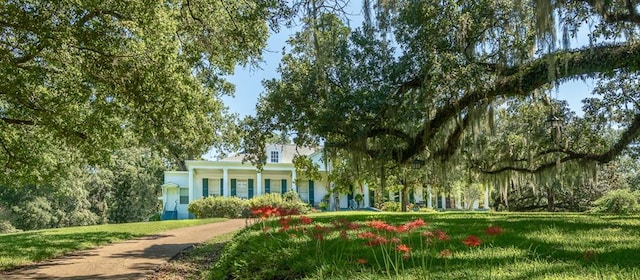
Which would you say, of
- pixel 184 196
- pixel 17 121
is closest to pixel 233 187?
pixel 184 196

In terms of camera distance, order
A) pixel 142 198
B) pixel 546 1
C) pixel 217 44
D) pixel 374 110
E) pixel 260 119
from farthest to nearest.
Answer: pixel 142 198
pixel 260 119
pixel 374 110
pixel 217 44
pixel 546 1

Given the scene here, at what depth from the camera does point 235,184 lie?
31.0 meters

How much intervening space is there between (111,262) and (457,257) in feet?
21.0

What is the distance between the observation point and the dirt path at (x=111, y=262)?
702cm

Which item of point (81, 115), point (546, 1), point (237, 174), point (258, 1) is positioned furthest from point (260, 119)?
point (237, 174)

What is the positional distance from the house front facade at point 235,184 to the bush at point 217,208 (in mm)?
4067

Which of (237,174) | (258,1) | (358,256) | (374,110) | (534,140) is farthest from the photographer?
(237,174)

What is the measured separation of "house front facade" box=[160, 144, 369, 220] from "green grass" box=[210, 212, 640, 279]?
2369cm

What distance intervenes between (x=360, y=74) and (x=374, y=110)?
3.80ft

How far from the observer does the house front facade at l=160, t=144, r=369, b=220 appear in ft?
98.7

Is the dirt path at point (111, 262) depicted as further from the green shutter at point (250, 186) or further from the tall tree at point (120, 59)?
the green shutter at point (250, 186)

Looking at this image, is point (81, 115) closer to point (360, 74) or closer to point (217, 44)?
point (217, 44)

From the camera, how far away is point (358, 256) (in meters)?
4.98

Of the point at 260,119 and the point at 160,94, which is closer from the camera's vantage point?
the point at 160,94
